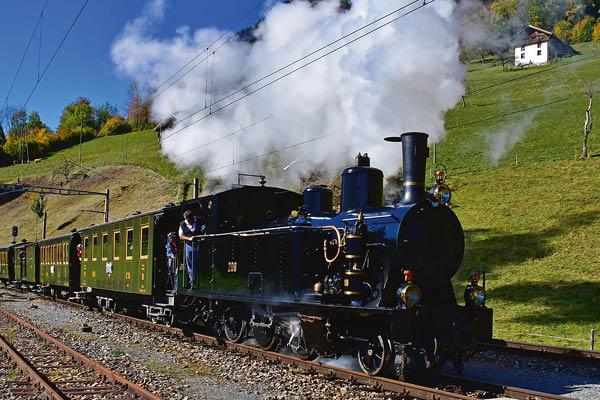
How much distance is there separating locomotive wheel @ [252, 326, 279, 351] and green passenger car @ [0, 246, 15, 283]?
30.1 metres

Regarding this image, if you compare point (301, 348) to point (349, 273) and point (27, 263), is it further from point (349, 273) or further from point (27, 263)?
point (27, 263)

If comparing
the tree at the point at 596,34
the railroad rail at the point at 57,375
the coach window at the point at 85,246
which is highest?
the tree at the point at 596,34

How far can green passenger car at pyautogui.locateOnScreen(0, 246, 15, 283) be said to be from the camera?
116ft

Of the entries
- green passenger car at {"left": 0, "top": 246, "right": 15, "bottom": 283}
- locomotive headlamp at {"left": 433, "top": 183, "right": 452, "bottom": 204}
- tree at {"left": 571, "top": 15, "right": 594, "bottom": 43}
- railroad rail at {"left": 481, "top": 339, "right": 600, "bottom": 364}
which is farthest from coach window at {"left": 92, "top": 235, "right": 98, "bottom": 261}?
tree at {"left": 571, "top": 15, "right": 594, "bottom": 43}

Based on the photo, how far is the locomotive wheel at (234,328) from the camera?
1065 cm

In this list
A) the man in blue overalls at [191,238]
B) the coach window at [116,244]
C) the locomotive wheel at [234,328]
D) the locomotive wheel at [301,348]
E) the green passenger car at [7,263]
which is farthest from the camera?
the green passenger car at [7,263]

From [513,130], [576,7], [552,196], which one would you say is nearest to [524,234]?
[552,196]

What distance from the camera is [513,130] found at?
130 ft

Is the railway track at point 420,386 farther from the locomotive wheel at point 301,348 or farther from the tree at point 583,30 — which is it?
the tree at point 583,30

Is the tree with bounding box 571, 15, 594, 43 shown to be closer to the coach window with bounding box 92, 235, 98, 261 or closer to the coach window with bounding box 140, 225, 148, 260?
the coach window with bounding box 92, 235, 98, 261

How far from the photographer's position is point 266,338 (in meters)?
9.98

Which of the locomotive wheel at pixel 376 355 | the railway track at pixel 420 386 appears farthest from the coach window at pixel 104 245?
the locomotive wheel at pixel 376 355

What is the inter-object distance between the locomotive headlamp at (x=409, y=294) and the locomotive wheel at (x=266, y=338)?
3260mm

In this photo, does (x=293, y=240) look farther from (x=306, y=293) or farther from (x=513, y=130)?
(x=513, y=130)
